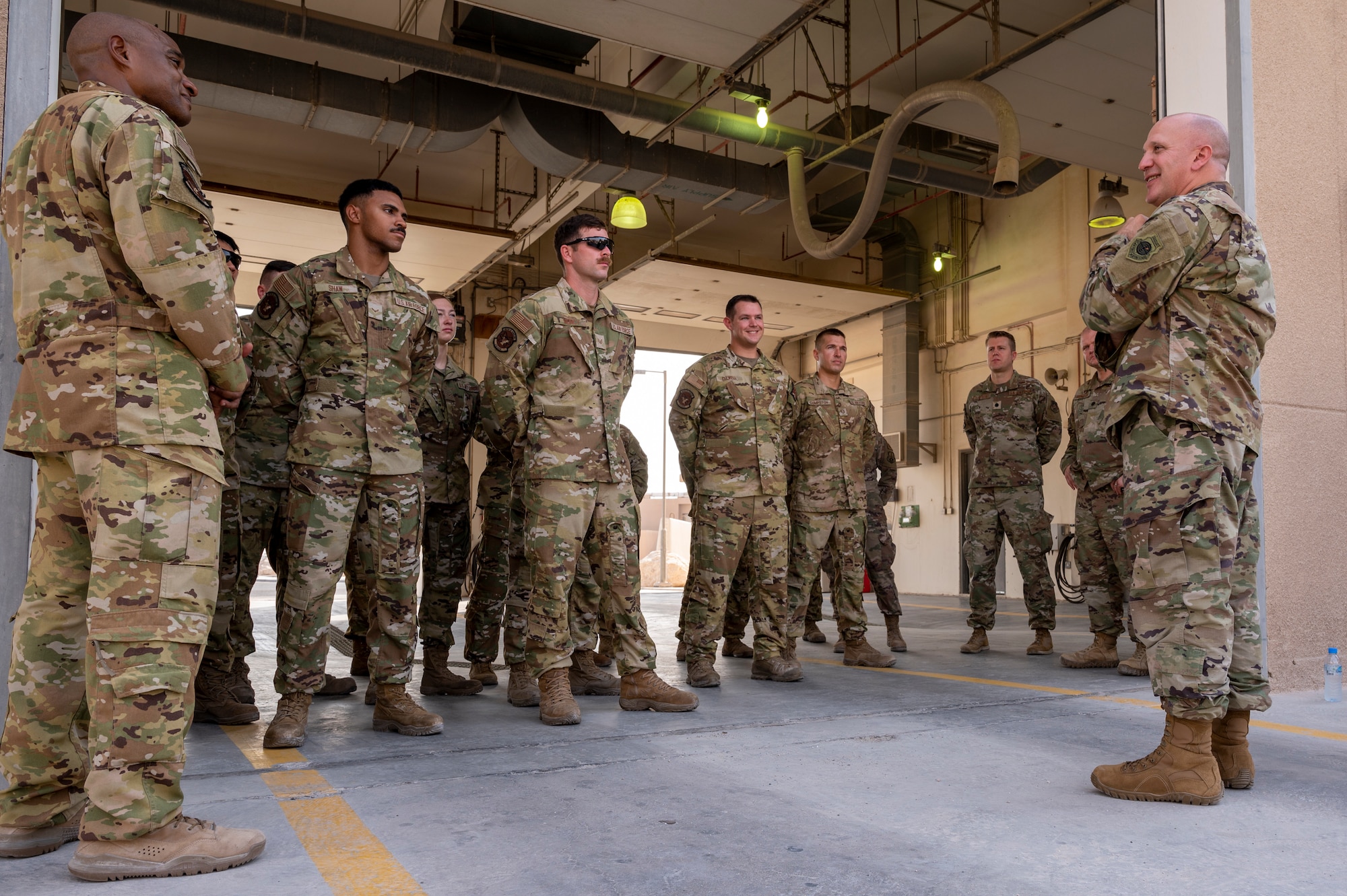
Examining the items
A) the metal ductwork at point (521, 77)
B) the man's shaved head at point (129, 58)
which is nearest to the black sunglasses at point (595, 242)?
the man's shaved head at point (129, 58)

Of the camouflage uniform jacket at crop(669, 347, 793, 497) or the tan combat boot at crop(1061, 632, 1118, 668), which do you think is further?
the tan combat boot at crop(1061, 632, 1118, 668)

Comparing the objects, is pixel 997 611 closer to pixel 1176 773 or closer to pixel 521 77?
pixel 521 77

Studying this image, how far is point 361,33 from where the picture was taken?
7.47m

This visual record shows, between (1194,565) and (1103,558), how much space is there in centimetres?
333

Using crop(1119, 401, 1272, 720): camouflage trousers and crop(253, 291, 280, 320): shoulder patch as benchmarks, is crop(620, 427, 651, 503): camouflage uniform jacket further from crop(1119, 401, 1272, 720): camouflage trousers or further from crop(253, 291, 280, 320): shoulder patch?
crop(1119, 401, 1272, 720): camouflage trousers

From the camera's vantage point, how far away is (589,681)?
15.2ft

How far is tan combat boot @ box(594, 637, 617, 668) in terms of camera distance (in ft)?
17.8

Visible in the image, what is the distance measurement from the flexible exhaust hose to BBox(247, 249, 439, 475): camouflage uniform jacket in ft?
17.4

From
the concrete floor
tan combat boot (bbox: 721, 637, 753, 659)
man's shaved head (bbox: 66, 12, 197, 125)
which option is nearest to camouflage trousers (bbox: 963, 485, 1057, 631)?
tan combat boot (bbox: 721, 637, 753, 659)

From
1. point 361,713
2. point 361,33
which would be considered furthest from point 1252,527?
→ point 361,33

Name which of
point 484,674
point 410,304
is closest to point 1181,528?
point 410,304

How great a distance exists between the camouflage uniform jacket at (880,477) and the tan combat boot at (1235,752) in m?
4.62

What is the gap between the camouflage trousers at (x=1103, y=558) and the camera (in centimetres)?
552

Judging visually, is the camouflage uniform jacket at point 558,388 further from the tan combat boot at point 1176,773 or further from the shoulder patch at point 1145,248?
the tan combat boot at point 1176,773
